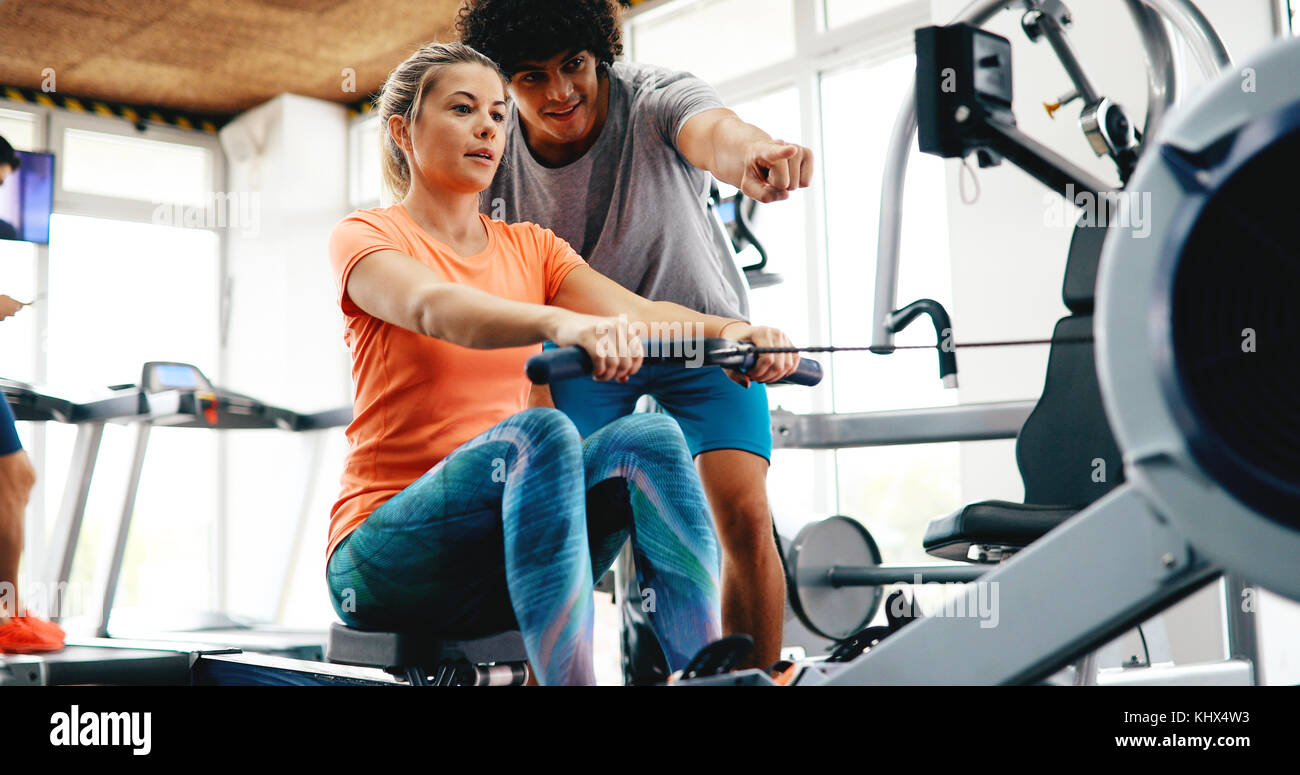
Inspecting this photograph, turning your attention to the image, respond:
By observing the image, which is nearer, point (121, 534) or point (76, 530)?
point (76, 530)

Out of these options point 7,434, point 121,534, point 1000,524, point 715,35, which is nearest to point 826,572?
point 1000,524

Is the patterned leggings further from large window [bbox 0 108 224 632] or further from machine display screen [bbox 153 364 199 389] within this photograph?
large window [bbox 0 108 224 632]

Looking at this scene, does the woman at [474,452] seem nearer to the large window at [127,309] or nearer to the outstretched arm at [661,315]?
the outstretched arm at [661,315]

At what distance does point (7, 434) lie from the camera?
261cm

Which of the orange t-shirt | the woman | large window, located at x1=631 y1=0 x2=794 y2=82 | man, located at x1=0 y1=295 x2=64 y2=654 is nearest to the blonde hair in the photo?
the woman

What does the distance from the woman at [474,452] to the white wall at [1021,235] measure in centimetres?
235

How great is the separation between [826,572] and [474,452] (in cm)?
192

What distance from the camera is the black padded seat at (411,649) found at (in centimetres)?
114

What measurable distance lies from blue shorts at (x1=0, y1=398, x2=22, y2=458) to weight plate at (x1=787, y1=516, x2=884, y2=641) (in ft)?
6.20

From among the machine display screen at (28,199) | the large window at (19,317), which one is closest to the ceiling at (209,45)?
the large window at (19,317)

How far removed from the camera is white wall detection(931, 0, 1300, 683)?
11.1ft

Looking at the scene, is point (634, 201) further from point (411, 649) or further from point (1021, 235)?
point (1021, 235)
